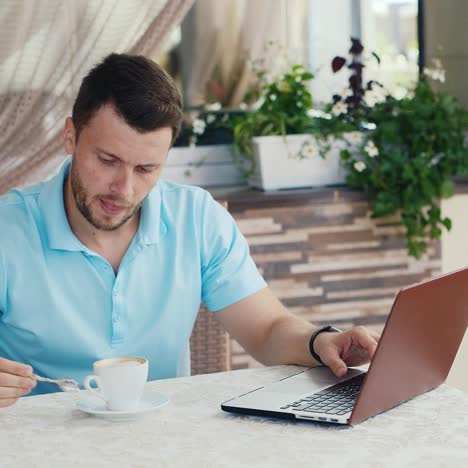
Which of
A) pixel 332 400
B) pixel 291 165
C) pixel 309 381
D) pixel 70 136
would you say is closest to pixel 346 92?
pixel 291 165

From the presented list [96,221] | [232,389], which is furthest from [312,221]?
[232,389]

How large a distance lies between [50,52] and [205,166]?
0.68 metres

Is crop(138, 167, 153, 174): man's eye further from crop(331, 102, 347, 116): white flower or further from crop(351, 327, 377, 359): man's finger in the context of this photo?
crop(331, 102, 347, 116): white flower

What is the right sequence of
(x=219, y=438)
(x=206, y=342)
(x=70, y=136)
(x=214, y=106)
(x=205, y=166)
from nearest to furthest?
(x=219, y=438), (x=70, y=136), (x=206, y=342), (x=205, y=166), (x=214, y=106)

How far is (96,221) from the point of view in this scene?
5.71 ft

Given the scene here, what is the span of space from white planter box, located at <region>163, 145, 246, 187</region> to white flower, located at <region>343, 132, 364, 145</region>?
1.22 ft

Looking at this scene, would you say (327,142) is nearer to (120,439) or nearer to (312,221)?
(312,221)

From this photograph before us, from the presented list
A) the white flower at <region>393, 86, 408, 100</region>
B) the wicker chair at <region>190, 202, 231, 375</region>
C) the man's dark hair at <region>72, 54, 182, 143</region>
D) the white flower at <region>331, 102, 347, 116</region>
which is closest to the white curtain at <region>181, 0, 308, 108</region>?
the white flower at <region>393, 86, 408, 100</region>

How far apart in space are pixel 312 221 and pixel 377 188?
0.75 ft

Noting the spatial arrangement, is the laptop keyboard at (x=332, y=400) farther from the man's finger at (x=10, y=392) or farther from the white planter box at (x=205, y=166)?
the white planter box at (x=205, y=166)

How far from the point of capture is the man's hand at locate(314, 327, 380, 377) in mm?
1550

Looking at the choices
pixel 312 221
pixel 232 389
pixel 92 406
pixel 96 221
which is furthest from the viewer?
pixel 312 221

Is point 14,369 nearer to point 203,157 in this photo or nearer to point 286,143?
point 286,143

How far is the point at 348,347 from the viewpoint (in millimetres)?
1579
